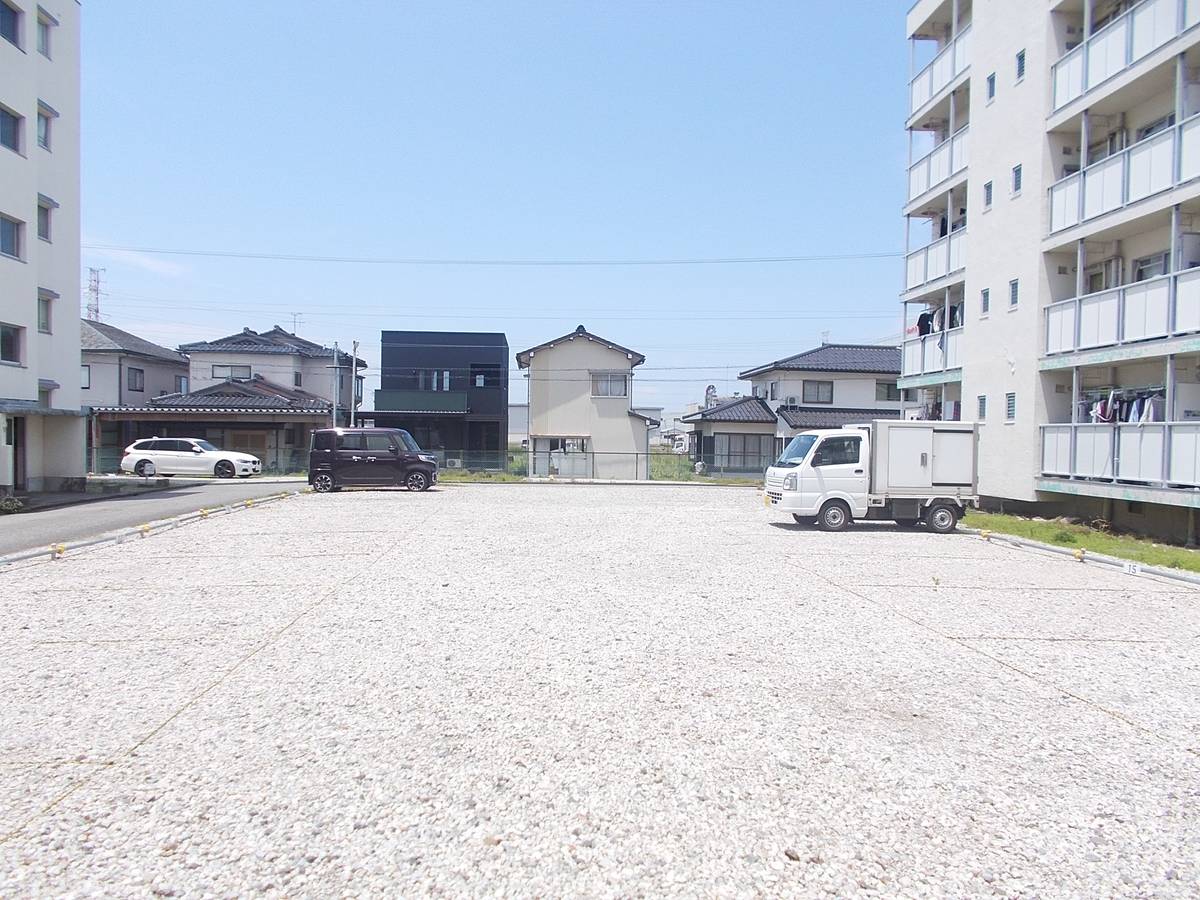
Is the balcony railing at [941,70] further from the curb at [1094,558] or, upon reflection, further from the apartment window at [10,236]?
the apartment window at [10,236]

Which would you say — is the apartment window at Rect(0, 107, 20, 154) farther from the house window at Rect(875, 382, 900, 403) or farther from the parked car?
the house window at Rect(875, 382, 900, 403)

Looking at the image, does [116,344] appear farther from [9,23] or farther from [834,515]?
[834,515]

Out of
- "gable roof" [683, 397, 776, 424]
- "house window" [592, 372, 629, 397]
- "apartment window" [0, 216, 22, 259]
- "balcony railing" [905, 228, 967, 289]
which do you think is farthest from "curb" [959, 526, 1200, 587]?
"house window" [592, 372, 629, 397]

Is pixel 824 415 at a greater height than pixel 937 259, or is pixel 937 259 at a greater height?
pixel 937 259

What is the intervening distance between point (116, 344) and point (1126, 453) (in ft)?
135

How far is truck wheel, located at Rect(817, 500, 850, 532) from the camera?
1669 cm

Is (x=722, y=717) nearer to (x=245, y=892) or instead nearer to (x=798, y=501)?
(x=245, y=892)

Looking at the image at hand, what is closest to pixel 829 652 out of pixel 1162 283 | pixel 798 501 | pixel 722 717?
pixel 722 717

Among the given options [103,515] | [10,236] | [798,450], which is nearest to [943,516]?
[798,450]

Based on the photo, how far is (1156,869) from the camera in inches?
136

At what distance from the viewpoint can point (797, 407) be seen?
42.6 metres

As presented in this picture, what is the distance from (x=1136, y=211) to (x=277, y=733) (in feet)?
55.7

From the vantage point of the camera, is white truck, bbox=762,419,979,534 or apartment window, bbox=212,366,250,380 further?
apartment window, bbox=212,366,250,380

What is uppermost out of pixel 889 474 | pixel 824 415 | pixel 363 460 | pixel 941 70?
pixel 941 70
